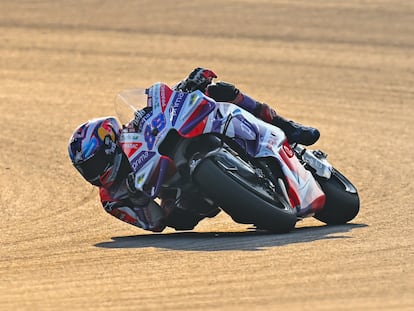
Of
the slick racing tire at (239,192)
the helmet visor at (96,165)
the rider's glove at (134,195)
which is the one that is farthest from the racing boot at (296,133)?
the helmet visor at (96,165)

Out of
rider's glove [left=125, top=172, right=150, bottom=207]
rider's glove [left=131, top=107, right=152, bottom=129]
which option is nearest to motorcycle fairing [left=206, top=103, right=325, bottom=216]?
rider's glove [left=131, top=107, right=152, bottom=129]

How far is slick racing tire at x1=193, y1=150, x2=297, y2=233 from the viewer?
30.3ft

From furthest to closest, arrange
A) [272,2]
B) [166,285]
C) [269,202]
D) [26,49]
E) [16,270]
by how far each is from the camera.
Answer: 1. [272,2]
2. [26,49]
3. [269,202]
4. [16,270]
5. [166,285]

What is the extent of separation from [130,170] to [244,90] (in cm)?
976

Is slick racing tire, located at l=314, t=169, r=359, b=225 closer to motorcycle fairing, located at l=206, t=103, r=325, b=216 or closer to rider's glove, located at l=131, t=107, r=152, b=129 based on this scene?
motorcycle fairing, located at l=206, t=103, r=325, b=216

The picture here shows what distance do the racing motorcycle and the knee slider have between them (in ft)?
1.13

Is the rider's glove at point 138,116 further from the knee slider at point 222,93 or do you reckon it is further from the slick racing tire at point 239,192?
the slick racing tire at point 239,192

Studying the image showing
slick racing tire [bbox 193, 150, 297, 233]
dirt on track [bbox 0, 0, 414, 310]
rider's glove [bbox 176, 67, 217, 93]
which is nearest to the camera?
dirt on track [bbox 0, 0, 414, 310]

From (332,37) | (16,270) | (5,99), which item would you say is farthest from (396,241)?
(332,37)

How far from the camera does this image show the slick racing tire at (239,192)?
9.25 meters

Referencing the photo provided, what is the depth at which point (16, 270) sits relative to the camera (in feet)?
29.5

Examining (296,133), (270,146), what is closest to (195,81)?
(270,146)

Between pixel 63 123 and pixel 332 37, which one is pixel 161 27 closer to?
pixel 332 37

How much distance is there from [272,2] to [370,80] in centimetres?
679
